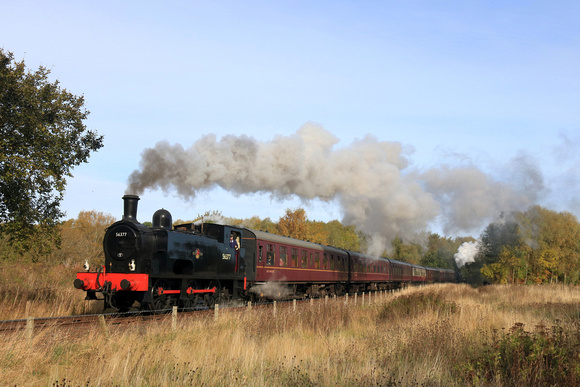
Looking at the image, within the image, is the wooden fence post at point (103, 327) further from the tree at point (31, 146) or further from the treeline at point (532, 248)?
the treeline at point (532, 248)

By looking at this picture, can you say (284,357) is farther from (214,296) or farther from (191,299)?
(214,296)

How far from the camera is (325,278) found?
26578mm

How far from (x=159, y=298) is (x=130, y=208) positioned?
319cm

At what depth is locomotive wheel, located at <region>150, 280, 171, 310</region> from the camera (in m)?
14.7

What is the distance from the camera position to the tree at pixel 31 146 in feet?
54.6

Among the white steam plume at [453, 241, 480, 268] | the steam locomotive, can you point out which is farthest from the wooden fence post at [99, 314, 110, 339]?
the white steam plume at [453, 241, 480, 268]

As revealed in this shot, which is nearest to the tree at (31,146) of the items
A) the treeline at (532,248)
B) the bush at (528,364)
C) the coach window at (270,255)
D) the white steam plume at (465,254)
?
the coach window at (270,255)

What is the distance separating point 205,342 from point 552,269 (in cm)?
4439

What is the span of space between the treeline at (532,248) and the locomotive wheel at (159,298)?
117 ft

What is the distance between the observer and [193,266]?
15961 mm

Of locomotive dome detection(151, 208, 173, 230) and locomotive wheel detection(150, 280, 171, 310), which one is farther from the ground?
locomotive dome detection(151, 208, 173, 230)

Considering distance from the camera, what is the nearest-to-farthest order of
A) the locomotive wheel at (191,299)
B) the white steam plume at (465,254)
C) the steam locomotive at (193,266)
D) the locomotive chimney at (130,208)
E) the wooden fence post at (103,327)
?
the wooden fence post at (103,327), the steam locomotive at (193,266), the locomotive chimney at (130,208), the locomotive wheel at (191,299), the white steam plume at (465,254)

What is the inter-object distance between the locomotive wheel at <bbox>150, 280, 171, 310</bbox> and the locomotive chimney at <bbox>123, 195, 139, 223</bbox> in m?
2.26

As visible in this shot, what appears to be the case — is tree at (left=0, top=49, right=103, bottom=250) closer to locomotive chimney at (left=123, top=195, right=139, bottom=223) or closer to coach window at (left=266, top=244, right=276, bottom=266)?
locomotive chimney at (left=123, top=195, right=139, bottom=223)
